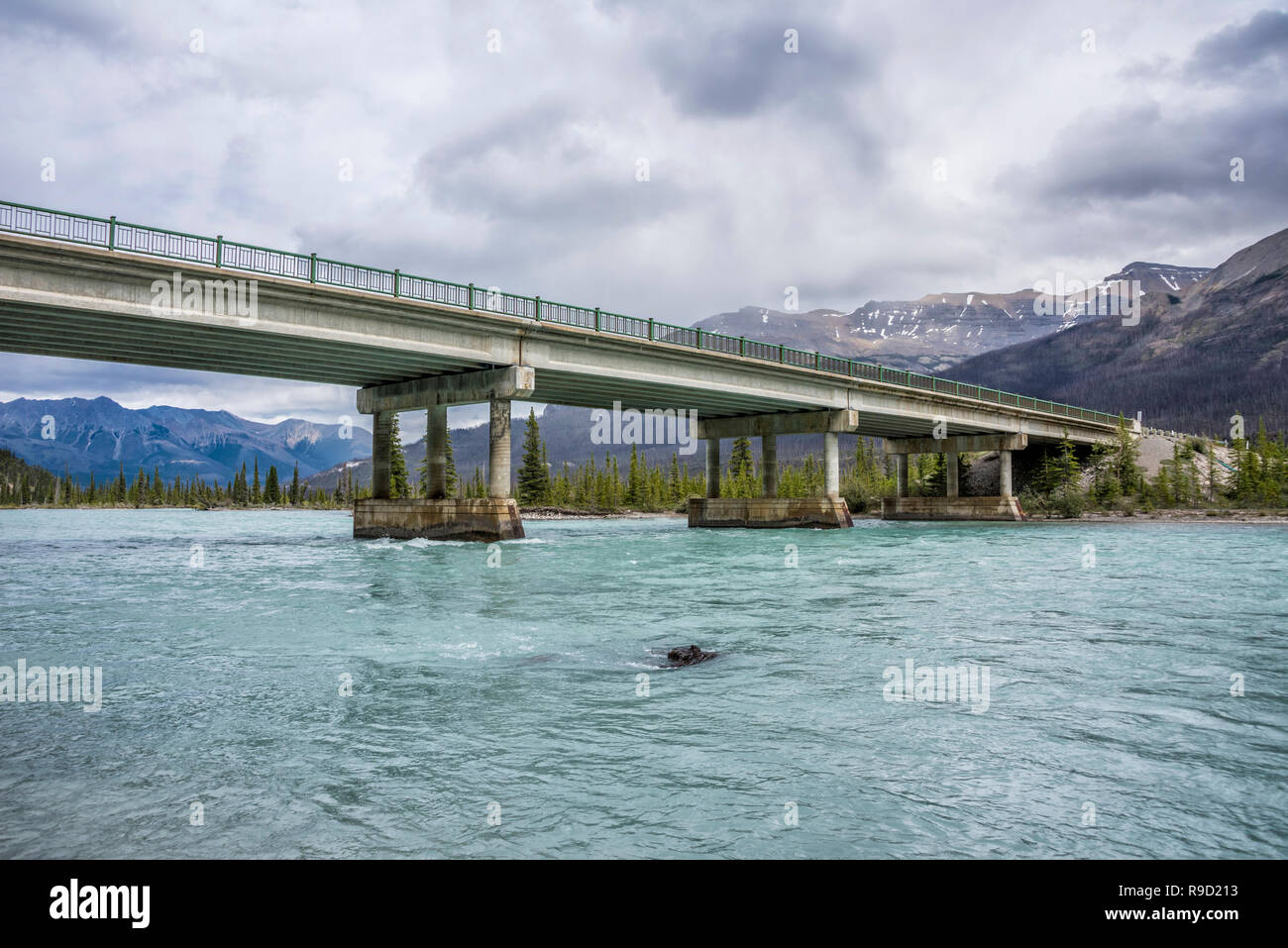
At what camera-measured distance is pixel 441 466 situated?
50.6m

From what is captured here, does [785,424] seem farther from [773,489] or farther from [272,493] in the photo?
[272,493]

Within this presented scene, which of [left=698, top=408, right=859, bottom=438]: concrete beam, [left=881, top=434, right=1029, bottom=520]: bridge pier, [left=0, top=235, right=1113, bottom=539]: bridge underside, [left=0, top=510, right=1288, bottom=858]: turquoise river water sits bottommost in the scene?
[left=0, top=510, right=1288, bottom=858]: turquoise river water

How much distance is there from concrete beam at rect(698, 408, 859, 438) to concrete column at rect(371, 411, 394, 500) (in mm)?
27344

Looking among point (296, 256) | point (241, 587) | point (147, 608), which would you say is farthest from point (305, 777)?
point (296, 256)

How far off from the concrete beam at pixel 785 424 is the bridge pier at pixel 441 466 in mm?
25643

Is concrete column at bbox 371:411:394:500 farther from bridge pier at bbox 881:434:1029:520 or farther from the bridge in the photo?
bridge pier at bbox 881:434:1029:520

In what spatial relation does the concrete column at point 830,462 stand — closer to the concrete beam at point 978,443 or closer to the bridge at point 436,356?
the bridge at point 436,356

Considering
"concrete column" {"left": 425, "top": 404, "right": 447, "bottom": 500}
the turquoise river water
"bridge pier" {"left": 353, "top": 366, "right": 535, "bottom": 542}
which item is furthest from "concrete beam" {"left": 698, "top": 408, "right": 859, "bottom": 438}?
the turquoise river water

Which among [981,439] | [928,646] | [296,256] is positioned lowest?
[928,646]

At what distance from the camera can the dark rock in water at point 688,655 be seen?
1271 cm

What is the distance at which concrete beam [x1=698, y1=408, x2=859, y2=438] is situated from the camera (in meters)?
64.9

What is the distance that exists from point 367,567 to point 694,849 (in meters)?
26.7
